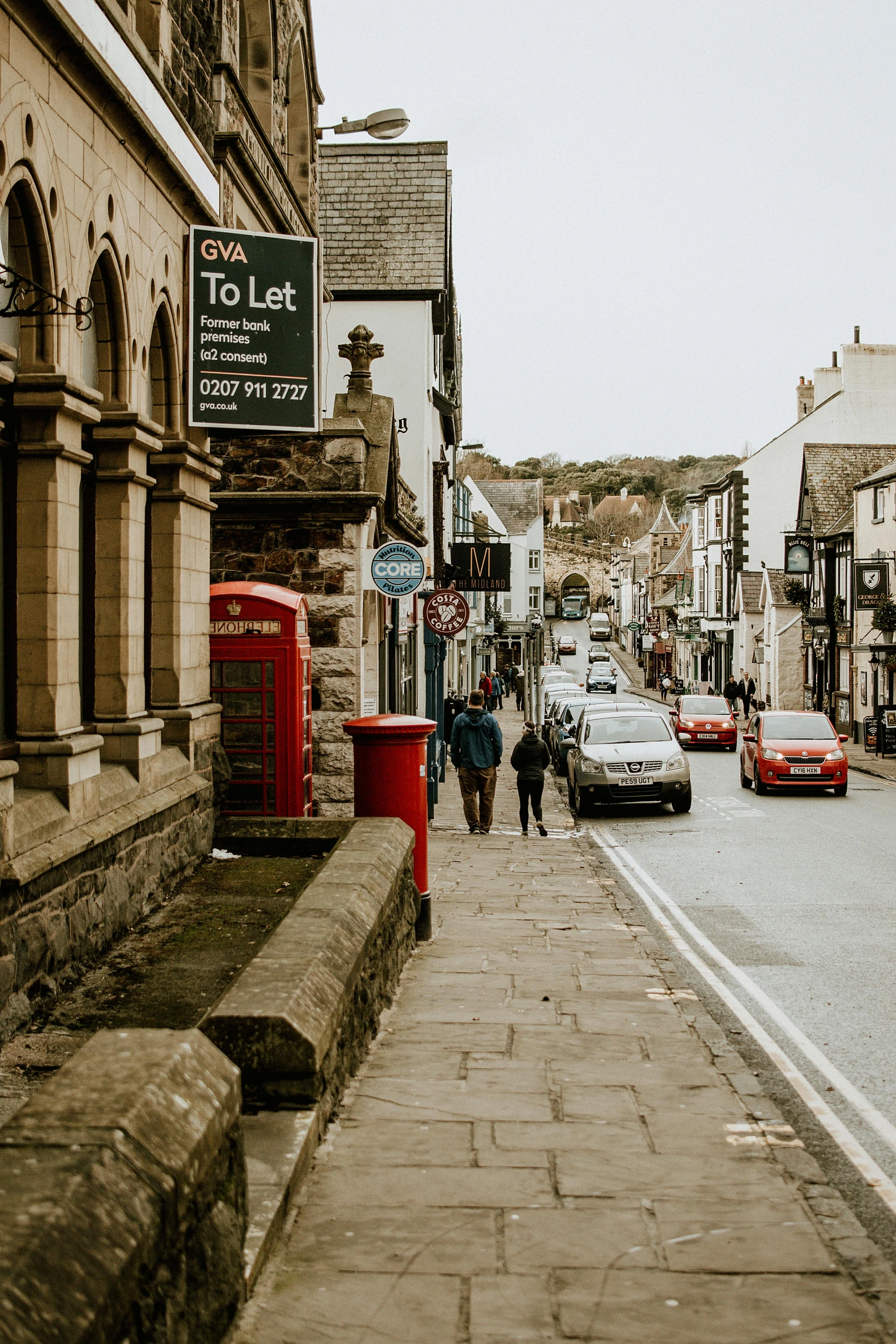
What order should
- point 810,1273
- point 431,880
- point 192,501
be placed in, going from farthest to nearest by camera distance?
point 431,880
point 192,501
point 810,1273

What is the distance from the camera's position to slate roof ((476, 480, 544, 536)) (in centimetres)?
7919

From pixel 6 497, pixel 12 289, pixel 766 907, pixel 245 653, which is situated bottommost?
pixel 766 907

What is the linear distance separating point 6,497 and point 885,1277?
4.92 meters

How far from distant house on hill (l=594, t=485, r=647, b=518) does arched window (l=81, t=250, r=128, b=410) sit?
166 m

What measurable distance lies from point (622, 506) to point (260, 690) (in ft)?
545

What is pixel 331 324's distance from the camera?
2784 cm

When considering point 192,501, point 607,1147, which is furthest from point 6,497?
point 607,1147

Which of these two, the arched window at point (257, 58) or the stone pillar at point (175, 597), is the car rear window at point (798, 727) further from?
the stone pillar at point (175, 597)

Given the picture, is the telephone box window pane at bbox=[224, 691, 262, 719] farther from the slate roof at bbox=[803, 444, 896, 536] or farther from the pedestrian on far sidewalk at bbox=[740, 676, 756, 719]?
the pedestrian on far sidewalk at bbox=[740, 676, 756, 719]

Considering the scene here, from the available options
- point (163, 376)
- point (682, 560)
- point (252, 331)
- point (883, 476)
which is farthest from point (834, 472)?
point (682, 560)

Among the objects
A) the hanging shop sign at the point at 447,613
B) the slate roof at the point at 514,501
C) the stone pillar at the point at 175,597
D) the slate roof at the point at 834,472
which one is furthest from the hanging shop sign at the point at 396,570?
the slate roof at the point at 514,501

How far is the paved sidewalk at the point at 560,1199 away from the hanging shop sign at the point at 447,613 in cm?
1333

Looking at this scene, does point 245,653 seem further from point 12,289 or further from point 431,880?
point 12,289

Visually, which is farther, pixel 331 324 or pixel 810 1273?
pixel 331 324
